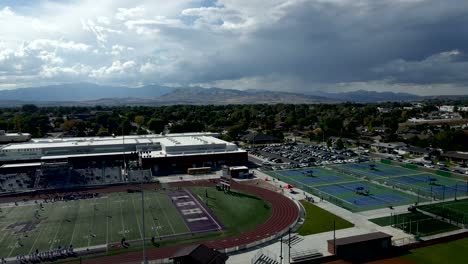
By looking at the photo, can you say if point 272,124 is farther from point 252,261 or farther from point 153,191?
point 252,261

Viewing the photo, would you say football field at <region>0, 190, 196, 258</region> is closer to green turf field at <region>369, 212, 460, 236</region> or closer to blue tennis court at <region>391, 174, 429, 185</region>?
green turf field at <region>369, 212, 460, 236</region>

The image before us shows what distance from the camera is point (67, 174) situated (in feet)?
201

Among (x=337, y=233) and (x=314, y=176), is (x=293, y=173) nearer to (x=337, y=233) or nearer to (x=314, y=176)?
(x=314, y=176)

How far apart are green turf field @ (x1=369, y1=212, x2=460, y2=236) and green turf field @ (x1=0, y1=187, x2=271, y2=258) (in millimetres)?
14232

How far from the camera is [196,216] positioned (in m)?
42.6

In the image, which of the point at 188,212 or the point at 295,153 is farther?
the point at 295,153

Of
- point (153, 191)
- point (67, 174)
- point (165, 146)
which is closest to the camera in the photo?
point (153, 191)

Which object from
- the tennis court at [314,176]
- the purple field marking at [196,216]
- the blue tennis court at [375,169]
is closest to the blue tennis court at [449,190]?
the blue tennis court at [375,169]

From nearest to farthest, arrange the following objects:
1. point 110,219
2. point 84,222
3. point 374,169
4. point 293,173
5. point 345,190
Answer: point 84,222 < point 110,219 < point 345,190 < point 293,173 < point 374,169

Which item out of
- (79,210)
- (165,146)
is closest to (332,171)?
(165,146)

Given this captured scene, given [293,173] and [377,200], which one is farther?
[293,173]

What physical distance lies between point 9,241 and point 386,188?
5127cm

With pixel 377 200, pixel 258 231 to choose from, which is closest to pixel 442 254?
pixel 377 200

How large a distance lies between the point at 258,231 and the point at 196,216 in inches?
342
